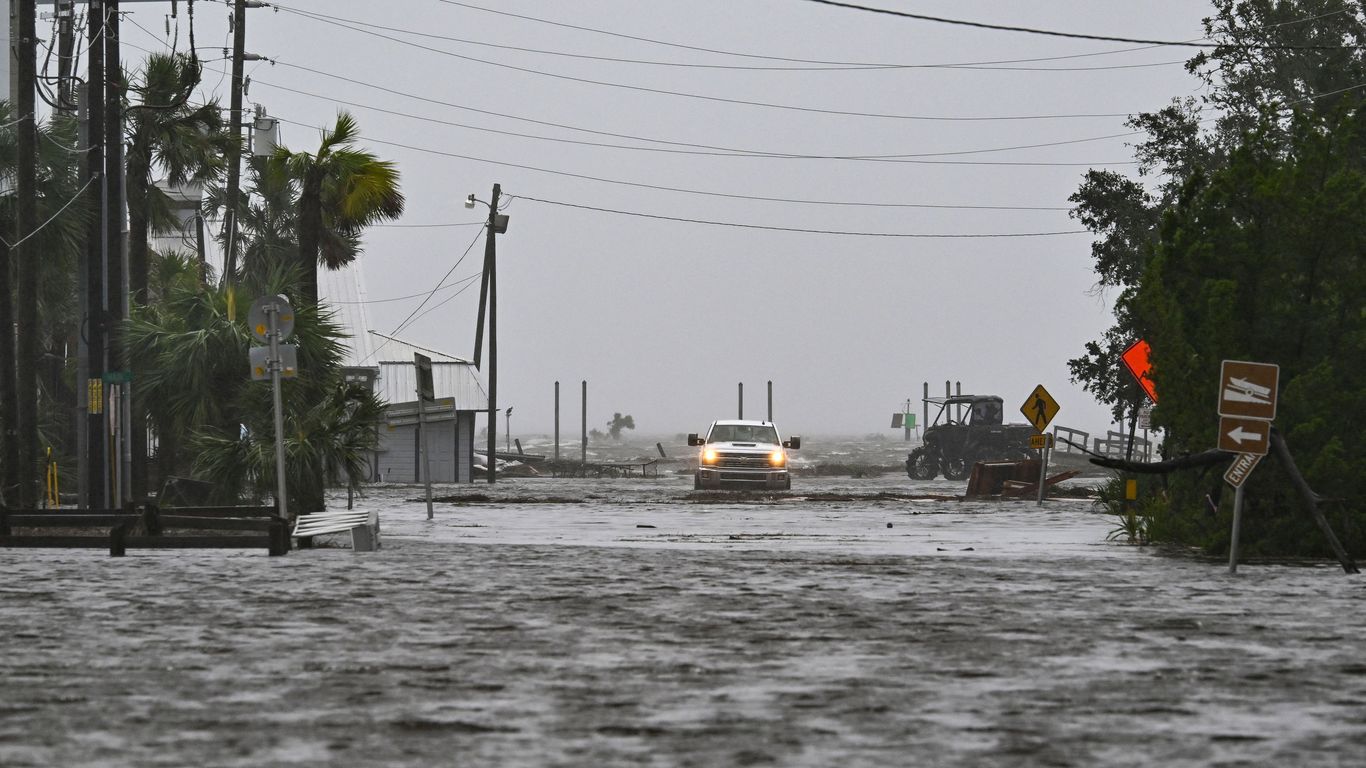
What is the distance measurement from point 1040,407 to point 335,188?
14469 millimetres

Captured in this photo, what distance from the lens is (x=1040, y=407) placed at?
122 ft

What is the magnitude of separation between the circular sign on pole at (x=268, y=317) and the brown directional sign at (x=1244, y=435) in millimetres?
10729

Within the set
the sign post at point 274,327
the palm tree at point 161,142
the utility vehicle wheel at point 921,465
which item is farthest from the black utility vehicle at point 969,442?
the sign post at point 274,327

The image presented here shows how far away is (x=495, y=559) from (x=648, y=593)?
450 centimetres

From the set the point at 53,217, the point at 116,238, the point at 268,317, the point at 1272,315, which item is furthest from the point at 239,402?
the point at 1272,315

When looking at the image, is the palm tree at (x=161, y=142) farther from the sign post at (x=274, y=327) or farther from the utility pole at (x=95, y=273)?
the sign post at (x=274, y=327)

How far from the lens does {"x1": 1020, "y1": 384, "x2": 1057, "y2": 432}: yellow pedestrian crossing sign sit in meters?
37.0

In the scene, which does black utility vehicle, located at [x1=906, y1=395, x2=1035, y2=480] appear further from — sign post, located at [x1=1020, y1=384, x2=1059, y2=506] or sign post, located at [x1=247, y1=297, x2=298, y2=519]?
sign post, located at [x1=247, y1=297, x2=298, y2=519]

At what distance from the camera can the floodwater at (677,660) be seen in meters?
7.09

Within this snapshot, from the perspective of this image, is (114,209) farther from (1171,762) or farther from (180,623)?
(1171,762)

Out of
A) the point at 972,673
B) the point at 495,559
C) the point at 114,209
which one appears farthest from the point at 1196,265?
the point at 114,209

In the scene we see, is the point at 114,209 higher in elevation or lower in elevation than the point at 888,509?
higher

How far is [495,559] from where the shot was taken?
18.4 meters

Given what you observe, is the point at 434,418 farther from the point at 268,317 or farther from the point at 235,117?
the point at 268,317
